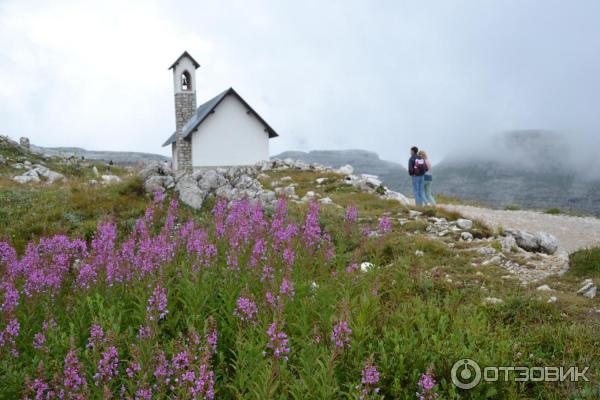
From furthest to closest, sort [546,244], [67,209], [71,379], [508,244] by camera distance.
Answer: [67,209]
[546,244]
[508,244]
[71,379]

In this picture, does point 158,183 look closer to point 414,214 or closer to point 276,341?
point 414,214

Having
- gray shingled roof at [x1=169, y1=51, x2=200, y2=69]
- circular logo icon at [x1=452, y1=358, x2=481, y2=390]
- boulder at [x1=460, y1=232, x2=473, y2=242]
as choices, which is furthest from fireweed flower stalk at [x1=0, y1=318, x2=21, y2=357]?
gray shingled roof at [x1=169, y1=51, x2=200, y2=69]

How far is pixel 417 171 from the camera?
56.9ft

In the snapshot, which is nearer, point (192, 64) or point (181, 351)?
point (181, 351)

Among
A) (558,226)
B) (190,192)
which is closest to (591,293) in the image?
(190,192)

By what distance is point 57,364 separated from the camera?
13.7 feet

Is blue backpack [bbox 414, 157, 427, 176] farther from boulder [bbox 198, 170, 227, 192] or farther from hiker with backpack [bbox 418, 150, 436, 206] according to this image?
boulder [bbox 198, 170, 227, 192]

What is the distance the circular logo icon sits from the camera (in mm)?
4430

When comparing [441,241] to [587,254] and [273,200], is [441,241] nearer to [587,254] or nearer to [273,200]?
[587,254]

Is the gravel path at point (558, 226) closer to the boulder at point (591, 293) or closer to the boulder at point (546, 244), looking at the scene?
the boulder at point (546, 244)

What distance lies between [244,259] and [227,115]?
104ft

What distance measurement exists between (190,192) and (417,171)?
885 cm

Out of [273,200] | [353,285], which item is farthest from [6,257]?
[273,200]

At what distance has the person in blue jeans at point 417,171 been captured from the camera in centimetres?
1733
